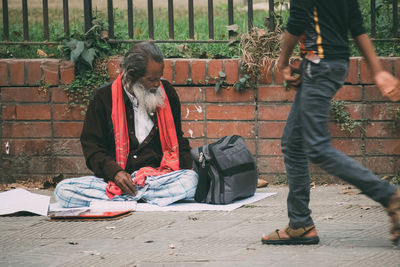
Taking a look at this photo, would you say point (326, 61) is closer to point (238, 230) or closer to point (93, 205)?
point (238, 230)

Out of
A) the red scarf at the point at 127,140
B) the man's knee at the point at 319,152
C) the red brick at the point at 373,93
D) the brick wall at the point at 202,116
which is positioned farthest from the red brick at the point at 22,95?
the man's knee at the point at 319,152

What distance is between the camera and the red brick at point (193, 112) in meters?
5.27

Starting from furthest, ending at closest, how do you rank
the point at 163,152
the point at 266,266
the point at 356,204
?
the point at 163,152
the point at 356,204
the point at 266,266

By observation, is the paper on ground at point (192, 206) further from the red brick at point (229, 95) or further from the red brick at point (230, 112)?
the red brick at point (229, 95)

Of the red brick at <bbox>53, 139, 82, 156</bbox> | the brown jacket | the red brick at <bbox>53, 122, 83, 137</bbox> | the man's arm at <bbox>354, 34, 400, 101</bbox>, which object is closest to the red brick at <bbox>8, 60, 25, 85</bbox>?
the red brick at <bbox>53, 122, 83, 137</bbox>

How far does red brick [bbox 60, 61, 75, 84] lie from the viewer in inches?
210

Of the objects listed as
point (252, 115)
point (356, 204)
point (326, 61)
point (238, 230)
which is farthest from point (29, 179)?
point (326, 61)

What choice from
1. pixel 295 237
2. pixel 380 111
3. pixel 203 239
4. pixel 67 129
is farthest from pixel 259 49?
pixel 295 237

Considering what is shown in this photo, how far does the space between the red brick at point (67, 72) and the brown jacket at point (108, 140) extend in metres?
0.72

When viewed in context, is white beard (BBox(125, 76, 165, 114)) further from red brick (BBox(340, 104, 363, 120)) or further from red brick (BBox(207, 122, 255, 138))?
red brick (BBox(340, 104, 363, 120))

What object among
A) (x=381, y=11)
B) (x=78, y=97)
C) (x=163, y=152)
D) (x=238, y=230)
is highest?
(x=381, y=11)

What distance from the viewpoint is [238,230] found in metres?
3.77

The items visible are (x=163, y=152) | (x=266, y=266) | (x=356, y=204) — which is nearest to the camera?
(x=266, y=266)

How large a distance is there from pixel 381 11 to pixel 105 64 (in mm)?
2482
